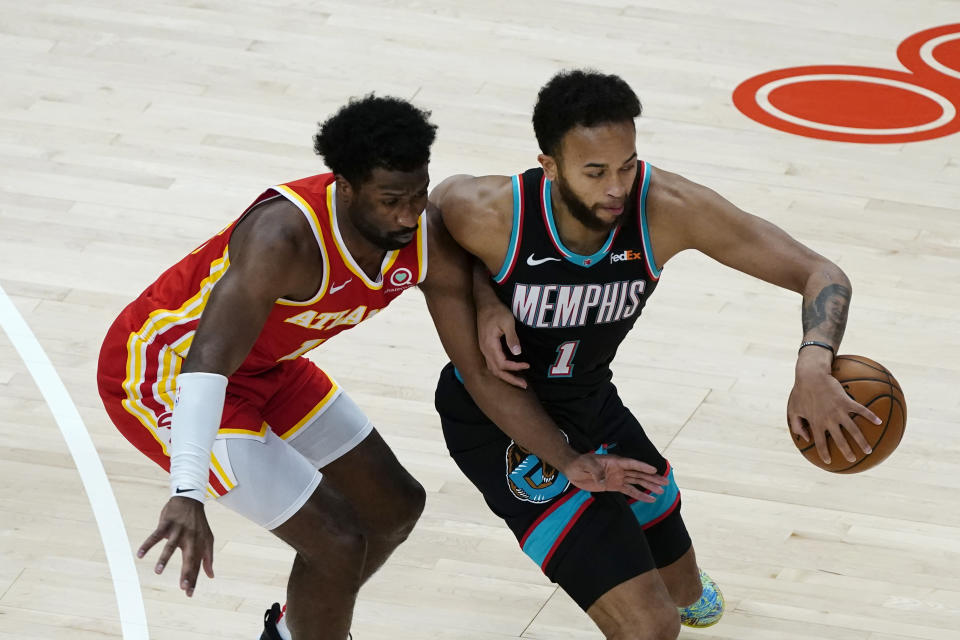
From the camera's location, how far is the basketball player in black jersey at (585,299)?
4164 millimetres

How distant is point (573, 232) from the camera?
14.4 feet

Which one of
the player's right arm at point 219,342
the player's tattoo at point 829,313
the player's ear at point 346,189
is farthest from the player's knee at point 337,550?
the player's tattoo at point 829,313

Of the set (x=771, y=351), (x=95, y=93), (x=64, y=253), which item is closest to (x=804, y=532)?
(x=771, y=351)

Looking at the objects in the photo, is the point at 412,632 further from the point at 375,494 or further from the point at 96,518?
the point at 96,518

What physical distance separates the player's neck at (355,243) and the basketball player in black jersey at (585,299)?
265mm

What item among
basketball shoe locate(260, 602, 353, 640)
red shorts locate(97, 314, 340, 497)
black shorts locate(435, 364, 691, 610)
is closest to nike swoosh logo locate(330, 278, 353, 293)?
red shorts locate(97, 314, 340, 497)

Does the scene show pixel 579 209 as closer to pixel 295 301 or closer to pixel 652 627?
pixel 295 301

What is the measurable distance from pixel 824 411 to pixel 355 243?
1347mm

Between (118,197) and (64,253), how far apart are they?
56cm

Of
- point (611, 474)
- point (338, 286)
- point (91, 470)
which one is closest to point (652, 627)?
point (611, 474)

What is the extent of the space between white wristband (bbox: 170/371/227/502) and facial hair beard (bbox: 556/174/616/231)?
3.53 feet

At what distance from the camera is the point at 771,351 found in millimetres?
6684

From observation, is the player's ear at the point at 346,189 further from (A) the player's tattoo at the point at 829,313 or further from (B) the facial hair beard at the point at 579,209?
(A) the player's tattoo at the point at 829,313

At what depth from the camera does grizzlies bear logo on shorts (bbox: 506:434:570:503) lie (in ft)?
14.6
